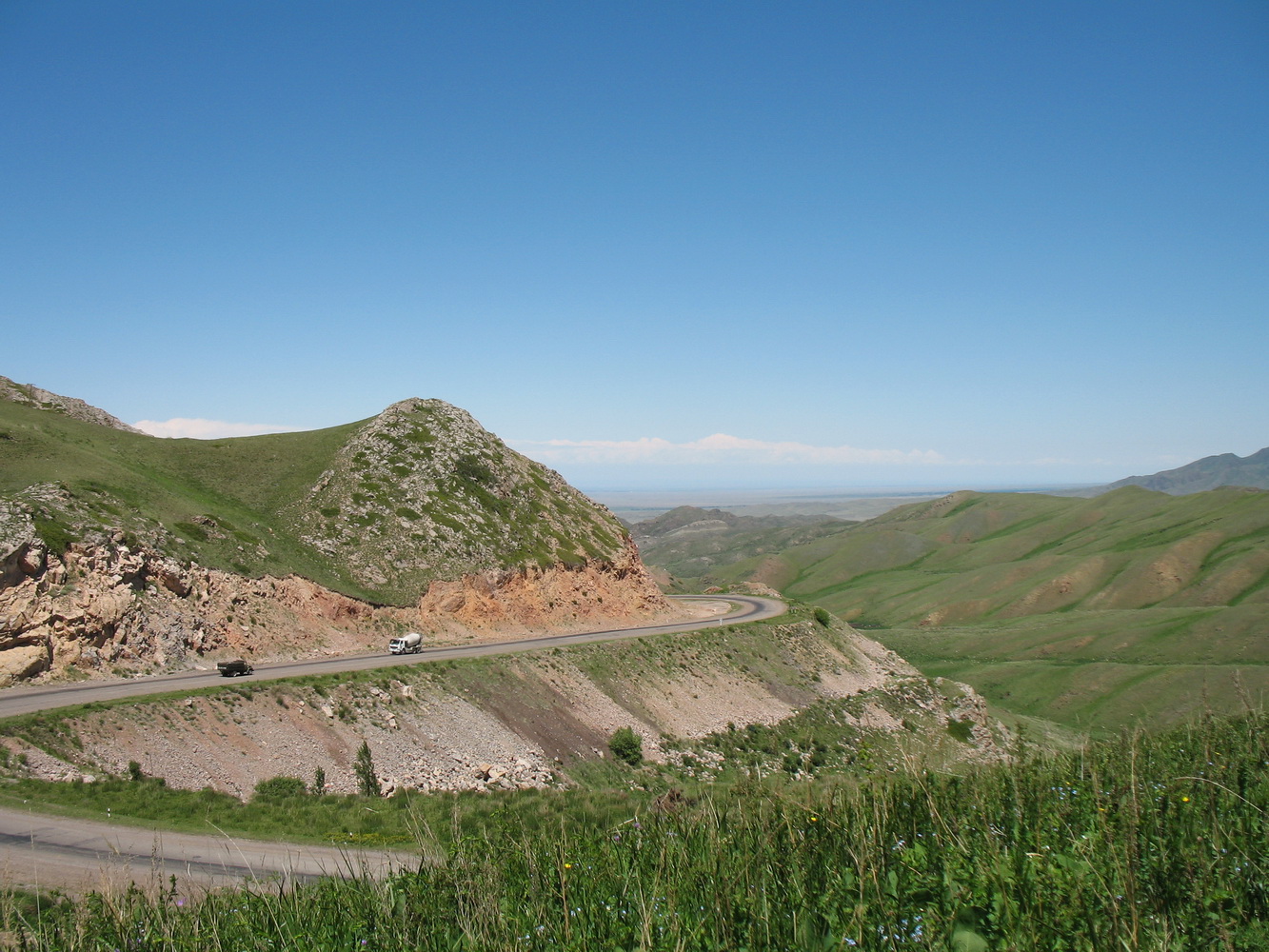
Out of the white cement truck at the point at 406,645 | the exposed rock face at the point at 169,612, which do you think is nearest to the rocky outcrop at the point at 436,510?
the exposed rock face at the point at 169,612

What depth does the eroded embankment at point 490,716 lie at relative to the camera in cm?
2978

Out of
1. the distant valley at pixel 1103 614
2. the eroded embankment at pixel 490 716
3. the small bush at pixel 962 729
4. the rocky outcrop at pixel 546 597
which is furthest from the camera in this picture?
the distant valley at pixel 1103 614

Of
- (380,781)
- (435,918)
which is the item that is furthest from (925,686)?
(435,918)

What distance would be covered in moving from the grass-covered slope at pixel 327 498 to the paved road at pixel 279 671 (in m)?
8.92

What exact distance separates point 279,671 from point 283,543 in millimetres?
19579

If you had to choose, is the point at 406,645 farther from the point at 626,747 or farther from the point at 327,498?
the point at 327,498

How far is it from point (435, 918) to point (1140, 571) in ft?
551

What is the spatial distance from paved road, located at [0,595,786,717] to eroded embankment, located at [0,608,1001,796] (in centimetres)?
219

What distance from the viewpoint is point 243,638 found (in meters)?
46.5

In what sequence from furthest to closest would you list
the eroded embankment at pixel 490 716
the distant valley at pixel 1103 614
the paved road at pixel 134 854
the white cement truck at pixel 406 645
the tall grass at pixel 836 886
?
1. the distant valley at pixel 1103 614
2. the white cement truck at pixel 406 645
3. the eroded embankment at pixel 490 716
4. the paved road at pixel 134 854
5. the tall grass at pixel 836 886

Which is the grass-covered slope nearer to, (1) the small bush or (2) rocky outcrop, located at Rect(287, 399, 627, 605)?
(2) rocky outcrop, located at Rect(287, 399, 627, 605)

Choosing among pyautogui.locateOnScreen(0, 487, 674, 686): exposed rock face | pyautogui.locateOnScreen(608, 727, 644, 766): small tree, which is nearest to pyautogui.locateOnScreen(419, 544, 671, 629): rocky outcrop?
pyautogui.locateOnScreen(0, 487, 674, 686): exposed rock face

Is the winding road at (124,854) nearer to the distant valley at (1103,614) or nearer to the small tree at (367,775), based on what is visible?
the small tree at (367,775)

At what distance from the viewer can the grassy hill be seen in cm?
7950
